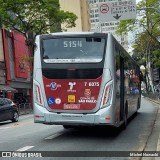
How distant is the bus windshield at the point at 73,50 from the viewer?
12816 millimetres

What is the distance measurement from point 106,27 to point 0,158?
96.9m

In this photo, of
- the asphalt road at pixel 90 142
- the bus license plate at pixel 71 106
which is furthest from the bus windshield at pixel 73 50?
the asphalt road at pixel 90 142

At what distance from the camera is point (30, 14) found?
44156mm

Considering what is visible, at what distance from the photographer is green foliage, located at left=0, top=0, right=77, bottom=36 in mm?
42750

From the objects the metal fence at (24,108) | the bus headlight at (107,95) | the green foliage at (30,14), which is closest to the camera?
the bus headlight at (107,95)

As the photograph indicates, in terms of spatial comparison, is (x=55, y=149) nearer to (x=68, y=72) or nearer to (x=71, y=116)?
(x=71, y=116)

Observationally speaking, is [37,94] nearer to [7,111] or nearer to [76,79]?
[76,79]

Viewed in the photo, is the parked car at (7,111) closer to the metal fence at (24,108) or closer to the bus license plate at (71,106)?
the metal fence at (24,108)

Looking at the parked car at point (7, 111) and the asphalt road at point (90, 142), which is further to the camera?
the parked car at point (7, 111)

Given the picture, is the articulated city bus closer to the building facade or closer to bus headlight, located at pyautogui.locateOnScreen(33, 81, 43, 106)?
bus headlight, located at pyautogui.locateOnScreen(33, 81, 43, 106)

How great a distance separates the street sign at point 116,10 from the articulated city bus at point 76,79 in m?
8.23

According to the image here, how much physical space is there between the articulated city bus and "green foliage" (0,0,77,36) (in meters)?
30.6

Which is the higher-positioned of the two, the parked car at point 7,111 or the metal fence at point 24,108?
the parked car at point 7,111

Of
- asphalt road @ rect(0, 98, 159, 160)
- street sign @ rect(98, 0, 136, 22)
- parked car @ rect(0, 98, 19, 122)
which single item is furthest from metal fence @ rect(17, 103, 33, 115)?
asphalt road @ rect(0, 98, 159, 160)
